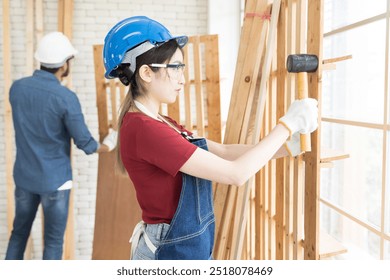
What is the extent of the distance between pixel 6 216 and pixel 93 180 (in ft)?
2.87

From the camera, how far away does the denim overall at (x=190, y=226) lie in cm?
146

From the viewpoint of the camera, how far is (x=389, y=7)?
137cm

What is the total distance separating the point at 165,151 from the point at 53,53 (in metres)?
1.95

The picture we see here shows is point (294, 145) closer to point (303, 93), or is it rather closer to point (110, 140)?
point (303, 93)

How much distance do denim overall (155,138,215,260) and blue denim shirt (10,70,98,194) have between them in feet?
5.08

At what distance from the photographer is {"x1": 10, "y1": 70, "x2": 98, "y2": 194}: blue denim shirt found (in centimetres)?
279

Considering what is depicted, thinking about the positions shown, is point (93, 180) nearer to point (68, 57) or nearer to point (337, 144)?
point (68, 57)

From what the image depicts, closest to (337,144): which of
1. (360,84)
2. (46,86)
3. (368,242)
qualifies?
(360,84)

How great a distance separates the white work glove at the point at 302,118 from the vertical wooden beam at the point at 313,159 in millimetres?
80

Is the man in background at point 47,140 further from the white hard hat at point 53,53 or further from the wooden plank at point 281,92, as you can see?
the wooden plank at point 281,92

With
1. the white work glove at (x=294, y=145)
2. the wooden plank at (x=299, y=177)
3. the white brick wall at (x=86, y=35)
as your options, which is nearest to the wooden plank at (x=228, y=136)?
the wooden plank at (x=299, y=177)

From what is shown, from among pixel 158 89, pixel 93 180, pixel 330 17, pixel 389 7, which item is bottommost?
pixel 93 180

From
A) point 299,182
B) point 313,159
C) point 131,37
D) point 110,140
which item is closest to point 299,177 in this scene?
point 299,182

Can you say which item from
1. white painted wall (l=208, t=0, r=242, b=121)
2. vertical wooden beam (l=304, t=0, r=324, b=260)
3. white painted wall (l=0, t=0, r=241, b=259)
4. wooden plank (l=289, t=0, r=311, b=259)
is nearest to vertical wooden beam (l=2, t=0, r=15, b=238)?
white painted wall (l=0, t=0, r=241, b=259)
